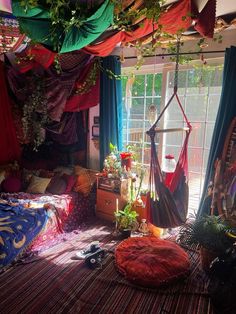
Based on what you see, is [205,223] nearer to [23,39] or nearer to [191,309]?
[191,309]

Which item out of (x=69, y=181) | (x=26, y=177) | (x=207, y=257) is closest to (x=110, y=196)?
(x=69, y=181)

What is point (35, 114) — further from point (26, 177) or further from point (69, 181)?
point (69, 181)

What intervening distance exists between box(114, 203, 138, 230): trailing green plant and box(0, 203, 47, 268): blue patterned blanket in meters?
0.88

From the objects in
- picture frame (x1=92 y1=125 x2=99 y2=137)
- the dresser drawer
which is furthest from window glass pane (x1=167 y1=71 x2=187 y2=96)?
the dresser drawer

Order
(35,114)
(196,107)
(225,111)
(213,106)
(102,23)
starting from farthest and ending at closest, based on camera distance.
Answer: (35,114), (196,107), (213,106), (225,111), (102,23)

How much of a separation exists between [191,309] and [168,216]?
75 centimetres

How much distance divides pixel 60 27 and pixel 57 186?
7.15 feet

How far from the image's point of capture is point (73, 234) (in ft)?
9.85

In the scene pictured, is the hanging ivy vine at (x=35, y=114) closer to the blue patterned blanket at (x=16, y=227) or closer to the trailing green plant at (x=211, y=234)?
the blue patterned blanket at (x=16, y=227)

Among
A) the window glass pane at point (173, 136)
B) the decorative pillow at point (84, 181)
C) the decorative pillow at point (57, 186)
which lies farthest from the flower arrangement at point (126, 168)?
the decorative pillow at point (57, 186)

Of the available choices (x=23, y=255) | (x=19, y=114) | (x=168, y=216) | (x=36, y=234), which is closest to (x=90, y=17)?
(x=168, y=216)

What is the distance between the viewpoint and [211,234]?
2178 mm

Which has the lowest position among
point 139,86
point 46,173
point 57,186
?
point 57,186

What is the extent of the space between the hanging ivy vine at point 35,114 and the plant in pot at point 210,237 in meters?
2.51
